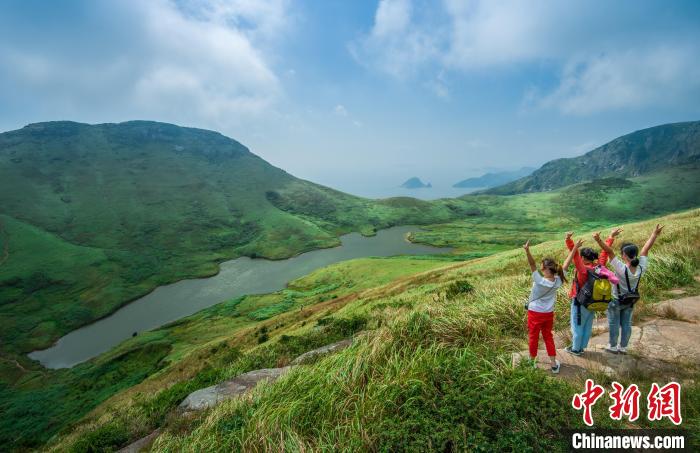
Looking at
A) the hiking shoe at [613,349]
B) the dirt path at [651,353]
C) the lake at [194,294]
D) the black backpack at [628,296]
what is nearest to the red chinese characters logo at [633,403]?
the dirt path at [651,353]

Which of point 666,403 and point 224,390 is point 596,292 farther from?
point 224,390

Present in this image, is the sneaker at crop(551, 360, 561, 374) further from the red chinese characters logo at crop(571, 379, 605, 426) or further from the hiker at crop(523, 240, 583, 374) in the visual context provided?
the red chinese characters logo at crop(571, 379, 605, 426)

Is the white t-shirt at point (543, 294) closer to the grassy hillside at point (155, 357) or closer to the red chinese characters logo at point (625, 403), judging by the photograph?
the red chinese characters logo at point (625, 403)

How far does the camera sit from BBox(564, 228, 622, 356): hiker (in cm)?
762

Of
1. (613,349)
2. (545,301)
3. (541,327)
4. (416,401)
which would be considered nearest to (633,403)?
(541,327)

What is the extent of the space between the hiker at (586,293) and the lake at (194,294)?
97868mm

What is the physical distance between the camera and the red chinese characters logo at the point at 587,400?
18.5 feet

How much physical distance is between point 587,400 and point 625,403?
0.64 meters

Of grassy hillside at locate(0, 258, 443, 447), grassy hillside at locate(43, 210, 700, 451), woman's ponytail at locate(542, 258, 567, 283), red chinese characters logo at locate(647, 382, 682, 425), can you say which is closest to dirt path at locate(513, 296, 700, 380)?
grassy hillside at locate(43, 210, 700, 451)

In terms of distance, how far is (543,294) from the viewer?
25.7 feet

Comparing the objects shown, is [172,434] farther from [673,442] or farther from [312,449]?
[673,442]

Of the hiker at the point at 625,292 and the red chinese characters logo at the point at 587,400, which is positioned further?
the hiker at the point at 625,292

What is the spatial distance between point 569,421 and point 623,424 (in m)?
0.98

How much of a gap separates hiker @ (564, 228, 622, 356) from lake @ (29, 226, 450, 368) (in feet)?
321
